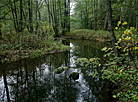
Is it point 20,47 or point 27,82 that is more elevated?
point 20,47

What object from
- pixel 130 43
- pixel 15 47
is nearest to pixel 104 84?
pixel 130 43

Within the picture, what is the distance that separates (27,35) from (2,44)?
2502 mm

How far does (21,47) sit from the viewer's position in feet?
30.0

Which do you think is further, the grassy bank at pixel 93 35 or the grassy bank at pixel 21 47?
the grassy bank at pixel 93 35

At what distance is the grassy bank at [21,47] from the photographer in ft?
25.9

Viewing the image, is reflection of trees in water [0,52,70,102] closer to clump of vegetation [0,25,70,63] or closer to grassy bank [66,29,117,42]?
clump of vegetation [0,25,70,63]

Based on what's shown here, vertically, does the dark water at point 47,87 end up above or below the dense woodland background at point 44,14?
below

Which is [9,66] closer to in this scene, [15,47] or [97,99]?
[15,47]

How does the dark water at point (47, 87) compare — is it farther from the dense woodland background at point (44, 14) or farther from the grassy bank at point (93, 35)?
the grassy bank at point (93, 35)

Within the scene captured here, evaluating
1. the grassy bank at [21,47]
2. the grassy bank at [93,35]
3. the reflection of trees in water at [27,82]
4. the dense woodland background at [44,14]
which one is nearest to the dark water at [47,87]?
the reflection of trees in water at [27,82]

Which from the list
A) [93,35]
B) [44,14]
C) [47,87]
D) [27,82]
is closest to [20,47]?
[27,82]

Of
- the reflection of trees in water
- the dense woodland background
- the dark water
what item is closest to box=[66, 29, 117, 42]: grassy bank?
the dense woodland background

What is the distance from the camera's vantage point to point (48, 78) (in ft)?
18.4

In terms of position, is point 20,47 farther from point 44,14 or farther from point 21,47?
point 44,14
